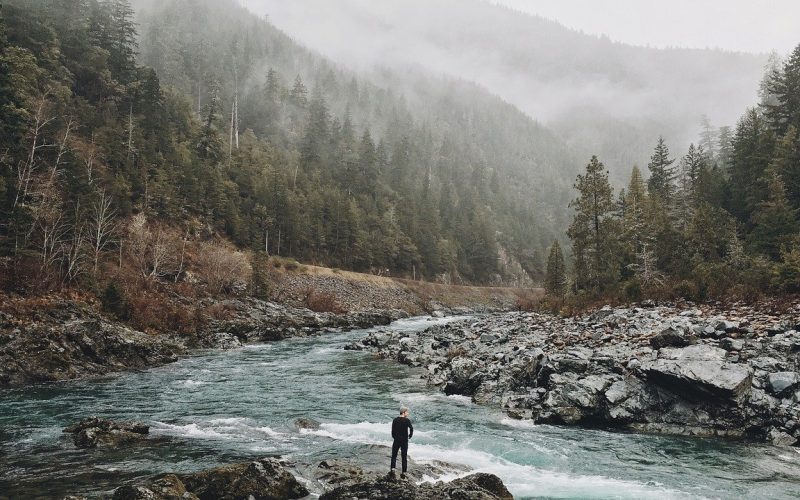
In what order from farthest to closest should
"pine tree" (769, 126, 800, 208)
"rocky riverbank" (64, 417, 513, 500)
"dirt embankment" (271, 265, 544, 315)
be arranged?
1. "dirt embankment" (271, 265, 544, 315)
2. "pine tree" (769, 126, 800, 208)
3. "rocky riverbank" (64, 417, 513, 500)

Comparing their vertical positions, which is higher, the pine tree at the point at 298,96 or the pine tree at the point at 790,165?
the pine tree at the point at 298,96

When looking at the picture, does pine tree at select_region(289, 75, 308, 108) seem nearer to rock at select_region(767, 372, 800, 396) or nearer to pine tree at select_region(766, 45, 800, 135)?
pine tree at select_region(766, 45, 800, 135)

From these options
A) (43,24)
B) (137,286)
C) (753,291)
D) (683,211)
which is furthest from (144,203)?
(683,211)

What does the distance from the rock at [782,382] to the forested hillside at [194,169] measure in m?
41.1

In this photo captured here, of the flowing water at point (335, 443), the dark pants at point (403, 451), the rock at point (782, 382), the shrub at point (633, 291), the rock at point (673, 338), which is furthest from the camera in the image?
the shrub at point (633, 291)

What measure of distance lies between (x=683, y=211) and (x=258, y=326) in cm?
5355

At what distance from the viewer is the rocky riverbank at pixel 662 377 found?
16984 millimetres

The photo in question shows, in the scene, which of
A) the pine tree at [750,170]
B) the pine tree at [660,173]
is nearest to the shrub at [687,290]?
the pine tree at [750,170]

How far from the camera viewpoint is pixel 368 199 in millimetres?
116375

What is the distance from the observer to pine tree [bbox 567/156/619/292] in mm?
49469

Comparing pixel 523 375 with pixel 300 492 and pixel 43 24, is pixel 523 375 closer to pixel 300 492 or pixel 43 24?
pixel 300 492

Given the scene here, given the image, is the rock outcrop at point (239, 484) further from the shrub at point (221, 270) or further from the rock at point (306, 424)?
the shrub at point (221, 270)

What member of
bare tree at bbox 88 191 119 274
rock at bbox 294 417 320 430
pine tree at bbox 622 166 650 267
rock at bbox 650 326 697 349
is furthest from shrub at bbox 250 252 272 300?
rock at bbox 650 326 697 349

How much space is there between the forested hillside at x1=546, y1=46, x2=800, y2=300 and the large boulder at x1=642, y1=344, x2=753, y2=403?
1647 cm
